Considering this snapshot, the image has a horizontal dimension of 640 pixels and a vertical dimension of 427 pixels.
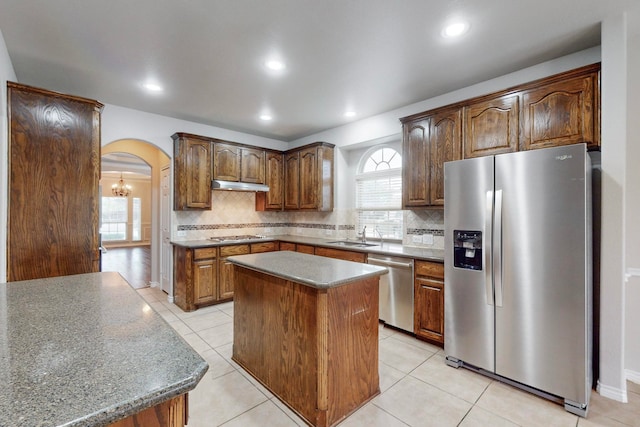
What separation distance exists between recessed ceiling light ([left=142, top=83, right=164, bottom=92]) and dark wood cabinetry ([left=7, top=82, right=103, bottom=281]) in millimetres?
634

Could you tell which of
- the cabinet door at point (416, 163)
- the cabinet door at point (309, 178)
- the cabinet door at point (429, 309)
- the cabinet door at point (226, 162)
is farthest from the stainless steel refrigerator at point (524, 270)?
the cabinet door at point (226, 162)

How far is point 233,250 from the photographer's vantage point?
4305 mm

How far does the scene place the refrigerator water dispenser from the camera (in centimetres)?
241

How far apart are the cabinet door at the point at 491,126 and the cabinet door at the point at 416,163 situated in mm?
443

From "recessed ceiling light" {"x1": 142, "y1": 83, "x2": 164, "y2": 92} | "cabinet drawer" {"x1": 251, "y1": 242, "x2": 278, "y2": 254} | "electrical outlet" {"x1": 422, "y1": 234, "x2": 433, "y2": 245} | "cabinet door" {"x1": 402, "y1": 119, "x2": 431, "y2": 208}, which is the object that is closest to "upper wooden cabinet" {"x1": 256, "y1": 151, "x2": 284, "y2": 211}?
"cabinet drawer" {"x1": 251, "y1": 242, "x2": 278, "y2": 254}

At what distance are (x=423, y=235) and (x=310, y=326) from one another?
2.30 meters

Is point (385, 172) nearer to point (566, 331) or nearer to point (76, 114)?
point (566, 331)

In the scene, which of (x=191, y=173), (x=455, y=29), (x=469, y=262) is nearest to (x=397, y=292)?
(x=469, y=262)

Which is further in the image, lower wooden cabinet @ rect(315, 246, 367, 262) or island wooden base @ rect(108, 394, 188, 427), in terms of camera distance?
lower wooden cabinet @ rect(315, 246, 367, 262)

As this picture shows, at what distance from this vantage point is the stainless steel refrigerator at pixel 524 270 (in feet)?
6.53

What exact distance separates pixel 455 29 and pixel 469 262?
6.00 ft

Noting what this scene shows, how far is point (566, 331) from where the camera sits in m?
2.02

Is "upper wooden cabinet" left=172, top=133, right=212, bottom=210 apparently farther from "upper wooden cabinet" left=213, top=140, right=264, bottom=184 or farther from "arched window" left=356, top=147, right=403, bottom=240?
"arched window" left=356, top=147, right=403, bottom=240

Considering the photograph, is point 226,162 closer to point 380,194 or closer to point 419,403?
point 380,194
